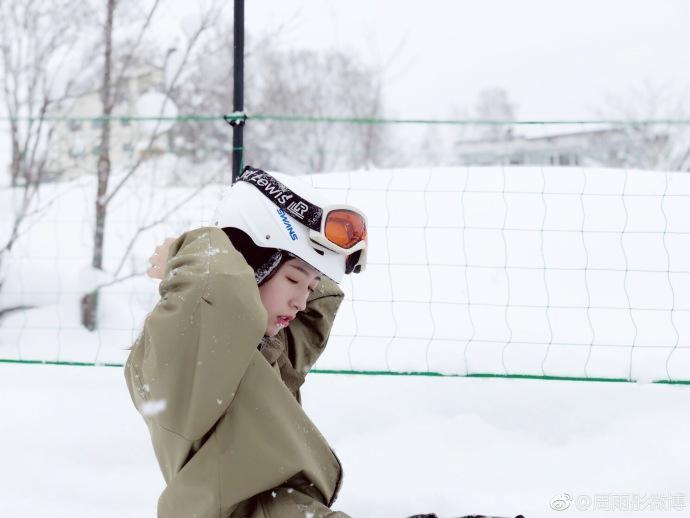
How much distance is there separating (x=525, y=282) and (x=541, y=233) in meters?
0.67

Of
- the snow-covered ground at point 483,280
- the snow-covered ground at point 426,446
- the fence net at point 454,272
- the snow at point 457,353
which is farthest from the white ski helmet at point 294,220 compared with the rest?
the snow-covered ground at point 483,280

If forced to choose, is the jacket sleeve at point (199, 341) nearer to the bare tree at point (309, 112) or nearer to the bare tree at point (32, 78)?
the bare tree at point (32, 78)

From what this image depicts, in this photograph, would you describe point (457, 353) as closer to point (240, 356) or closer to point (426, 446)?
point (426, 446)

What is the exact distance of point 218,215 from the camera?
1.51 meters

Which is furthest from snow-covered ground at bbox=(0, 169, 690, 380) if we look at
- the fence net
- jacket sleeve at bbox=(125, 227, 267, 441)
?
jacket sleeve at bbox=(125, 227, 267, 441)

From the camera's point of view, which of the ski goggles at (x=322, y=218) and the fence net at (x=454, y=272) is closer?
the ski goggles at (x=322, y=218)

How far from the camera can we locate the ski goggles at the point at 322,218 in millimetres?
1438

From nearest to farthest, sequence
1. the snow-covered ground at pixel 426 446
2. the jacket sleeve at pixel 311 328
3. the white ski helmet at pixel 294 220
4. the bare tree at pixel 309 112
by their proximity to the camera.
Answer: the white ski helmet at pixel 294 220, the jacket sleeve at pixel 311 328, the snow-covered ground at pixel 426 446, the bare tree at pixel 309 112

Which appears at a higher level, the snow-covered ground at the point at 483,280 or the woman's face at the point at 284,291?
the woman's face at the point at 284,291

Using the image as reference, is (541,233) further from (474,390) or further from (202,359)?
(202,359)

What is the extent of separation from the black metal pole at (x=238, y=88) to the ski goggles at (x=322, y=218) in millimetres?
1587

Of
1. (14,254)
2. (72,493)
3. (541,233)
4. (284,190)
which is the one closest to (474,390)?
(72,493)

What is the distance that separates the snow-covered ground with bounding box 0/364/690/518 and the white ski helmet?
1326 mm

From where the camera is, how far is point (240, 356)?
1235 mm
